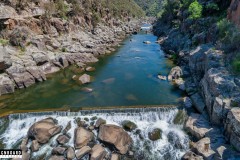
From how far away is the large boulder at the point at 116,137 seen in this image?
16.4 meters

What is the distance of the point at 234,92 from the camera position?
56.1 ft

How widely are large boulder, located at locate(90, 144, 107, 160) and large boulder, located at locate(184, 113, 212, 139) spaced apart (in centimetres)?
759

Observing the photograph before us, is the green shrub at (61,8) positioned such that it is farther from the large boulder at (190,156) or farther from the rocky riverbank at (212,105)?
the large boulder at (190,156)

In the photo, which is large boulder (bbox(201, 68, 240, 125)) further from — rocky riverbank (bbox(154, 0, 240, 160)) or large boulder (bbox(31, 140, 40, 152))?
large boulder (bbox(31, 140, 40, 152))

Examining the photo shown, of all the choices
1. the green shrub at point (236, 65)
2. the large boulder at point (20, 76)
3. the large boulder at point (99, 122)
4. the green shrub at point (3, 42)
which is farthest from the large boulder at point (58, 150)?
the green shrub at point (3, 42)

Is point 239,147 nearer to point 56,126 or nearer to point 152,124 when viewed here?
point 152,124

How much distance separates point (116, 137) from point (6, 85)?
15.7 m

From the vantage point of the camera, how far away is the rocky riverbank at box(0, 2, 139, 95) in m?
26.4

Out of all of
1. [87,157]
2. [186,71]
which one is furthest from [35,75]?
[186,71]

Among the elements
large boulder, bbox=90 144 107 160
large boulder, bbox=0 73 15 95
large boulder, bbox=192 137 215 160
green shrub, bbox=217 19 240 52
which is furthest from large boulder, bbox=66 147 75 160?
green shrub, bbox=217 19 240 52

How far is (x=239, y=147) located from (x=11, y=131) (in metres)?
18.3

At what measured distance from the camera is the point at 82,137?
16984 mm

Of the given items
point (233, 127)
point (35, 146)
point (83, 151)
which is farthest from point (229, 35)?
point (35, 146)

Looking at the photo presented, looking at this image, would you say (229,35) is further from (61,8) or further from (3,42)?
(61,8)
